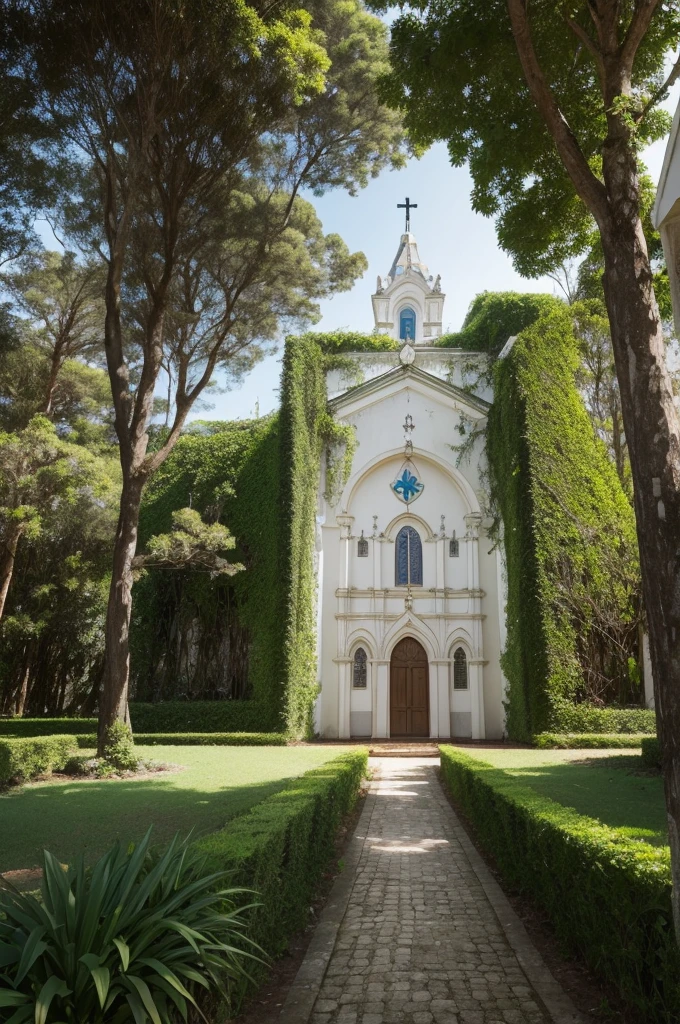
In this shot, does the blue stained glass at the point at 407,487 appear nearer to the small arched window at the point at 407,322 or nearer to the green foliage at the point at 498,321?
A: the green foliage at the point at 498,321

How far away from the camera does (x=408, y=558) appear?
22.8 metres

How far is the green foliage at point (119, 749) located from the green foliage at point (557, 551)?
10.4 meters

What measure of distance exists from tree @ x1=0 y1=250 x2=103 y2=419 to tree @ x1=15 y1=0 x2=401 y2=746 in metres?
3.87

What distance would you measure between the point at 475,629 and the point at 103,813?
15.4 m

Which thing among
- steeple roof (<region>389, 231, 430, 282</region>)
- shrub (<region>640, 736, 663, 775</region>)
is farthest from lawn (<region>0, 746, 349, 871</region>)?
steeple roof (<region>389, 231, 430, 282</region>)

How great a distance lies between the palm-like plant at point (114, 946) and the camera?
251cm

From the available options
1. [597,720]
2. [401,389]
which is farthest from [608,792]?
[401,389]

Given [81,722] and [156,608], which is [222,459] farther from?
[81,722]

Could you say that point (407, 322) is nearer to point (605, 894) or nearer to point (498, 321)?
point (498, 321)

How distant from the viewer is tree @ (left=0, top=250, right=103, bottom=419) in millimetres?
17719

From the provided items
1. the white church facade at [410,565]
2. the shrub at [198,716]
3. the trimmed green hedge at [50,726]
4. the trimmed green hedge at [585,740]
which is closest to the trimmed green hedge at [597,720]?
the trimmed green hedge at [585,740]

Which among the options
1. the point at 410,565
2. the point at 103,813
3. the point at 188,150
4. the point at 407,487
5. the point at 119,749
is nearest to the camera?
the point at 103,813

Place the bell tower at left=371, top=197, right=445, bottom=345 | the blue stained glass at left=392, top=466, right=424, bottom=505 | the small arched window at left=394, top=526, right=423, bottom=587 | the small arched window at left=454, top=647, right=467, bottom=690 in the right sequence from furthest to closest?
the bell tower at left=371, top=197, right=445, bottom=345, the blue stained glass at left=392, top=466, right=424, bottom=505, the small arched window at left=394, top=526, right=423, bottom=587, the small arched window at left=454, top=647, right=467, bottom=690

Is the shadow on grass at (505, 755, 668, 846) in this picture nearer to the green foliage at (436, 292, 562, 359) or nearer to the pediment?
the pediment
